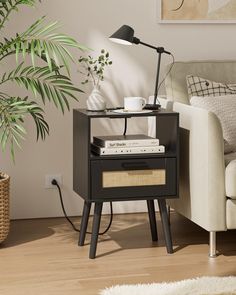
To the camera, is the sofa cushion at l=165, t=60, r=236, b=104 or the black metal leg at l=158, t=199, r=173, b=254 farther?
the sofa cushion at l=165, t=60, r=236, b=104

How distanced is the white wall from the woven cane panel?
932 mm

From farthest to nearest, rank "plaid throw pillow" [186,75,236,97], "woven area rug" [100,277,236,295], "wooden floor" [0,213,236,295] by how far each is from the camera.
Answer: "plaid throw pillow" [186,75,236,97] → "wooden floor" [0,213,236,295] → "woven area rug" [100,277,236,295]

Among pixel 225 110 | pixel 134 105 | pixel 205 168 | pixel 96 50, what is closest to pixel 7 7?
pixel 96 50

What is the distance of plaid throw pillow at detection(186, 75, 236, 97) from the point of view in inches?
172

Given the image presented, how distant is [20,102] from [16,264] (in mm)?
803

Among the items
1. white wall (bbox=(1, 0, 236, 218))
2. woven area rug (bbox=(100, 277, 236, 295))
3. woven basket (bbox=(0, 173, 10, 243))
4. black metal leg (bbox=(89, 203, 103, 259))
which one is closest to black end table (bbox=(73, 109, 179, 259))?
black metal leg (bbox=(89, 203, 103, 259))

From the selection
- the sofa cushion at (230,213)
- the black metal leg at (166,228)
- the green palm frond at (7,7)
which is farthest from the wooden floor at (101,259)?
the green palm frond at (7,7)

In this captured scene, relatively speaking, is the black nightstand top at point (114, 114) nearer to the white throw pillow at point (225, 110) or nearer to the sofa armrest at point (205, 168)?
the sofa armrest at point (205, 168)

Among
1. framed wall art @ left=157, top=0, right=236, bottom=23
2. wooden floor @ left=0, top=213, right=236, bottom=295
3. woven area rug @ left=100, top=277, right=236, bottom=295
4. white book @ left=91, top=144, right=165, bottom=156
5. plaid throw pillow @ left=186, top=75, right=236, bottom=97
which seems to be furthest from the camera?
framed wall art @ left=157, top=0, right=236, bottom=23

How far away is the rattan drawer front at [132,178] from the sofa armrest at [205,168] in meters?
0.11

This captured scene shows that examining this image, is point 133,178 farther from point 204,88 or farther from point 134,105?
point 204,88

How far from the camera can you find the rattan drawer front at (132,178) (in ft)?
12.6

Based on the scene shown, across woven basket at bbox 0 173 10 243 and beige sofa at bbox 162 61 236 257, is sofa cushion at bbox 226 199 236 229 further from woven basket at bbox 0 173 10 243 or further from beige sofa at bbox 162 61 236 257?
woven basket at bbox 0 173 10 243

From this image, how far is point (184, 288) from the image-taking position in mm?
3312
